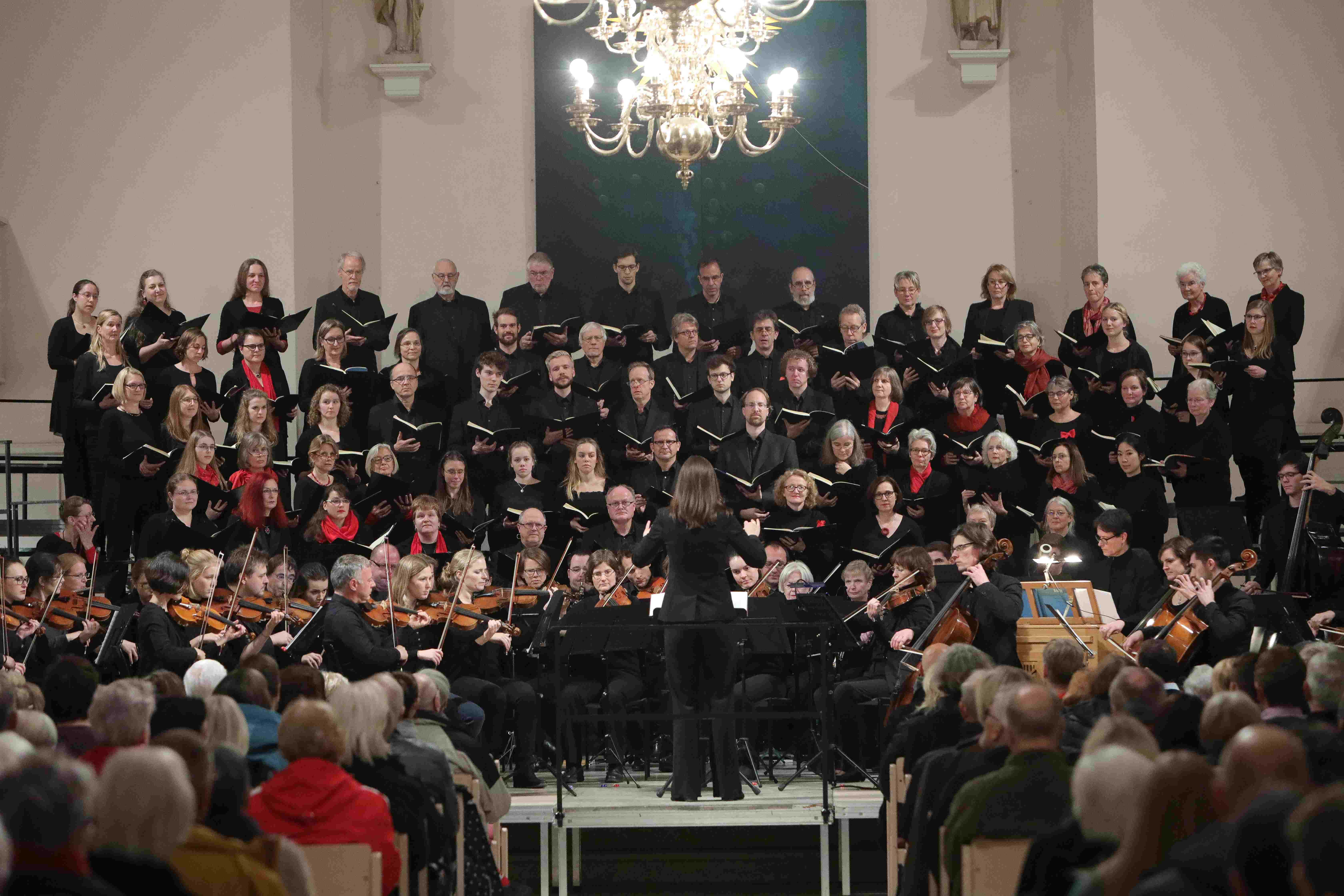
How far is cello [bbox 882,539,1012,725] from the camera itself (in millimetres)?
6219

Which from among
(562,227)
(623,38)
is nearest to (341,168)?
(562,227)

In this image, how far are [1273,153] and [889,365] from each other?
3362 millimetres

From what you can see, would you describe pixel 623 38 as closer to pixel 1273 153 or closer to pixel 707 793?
pixel 1273 153

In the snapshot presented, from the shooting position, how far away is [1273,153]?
1048 cm

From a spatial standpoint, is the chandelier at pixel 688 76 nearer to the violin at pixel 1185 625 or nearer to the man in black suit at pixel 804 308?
the man in black suit at pixel 804 308

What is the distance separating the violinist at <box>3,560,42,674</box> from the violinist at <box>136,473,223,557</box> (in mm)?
783

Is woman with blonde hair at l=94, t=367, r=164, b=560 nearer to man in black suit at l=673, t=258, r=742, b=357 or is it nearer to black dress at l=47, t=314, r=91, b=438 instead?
black dress at l=47, t=314, r=91, b=438

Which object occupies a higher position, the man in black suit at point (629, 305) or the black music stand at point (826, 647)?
the man in black suit at point (629, 305)

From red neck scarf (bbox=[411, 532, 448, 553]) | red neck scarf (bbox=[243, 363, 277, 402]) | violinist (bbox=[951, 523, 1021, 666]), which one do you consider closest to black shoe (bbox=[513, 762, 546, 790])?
red neck scarf (bbox=[411, 532, 448, 553])

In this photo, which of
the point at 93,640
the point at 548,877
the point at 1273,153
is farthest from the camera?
the point at 1273,153

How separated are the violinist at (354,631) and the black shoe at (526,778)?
25.8 inches

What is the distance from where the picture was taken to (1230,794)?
8.39 feet

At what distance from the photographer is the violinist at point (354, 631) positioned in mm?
6316

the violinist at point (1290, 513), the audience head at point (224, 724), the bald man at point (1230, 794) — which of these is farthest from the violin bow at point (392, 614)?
the bald man at point (1230, 794)
